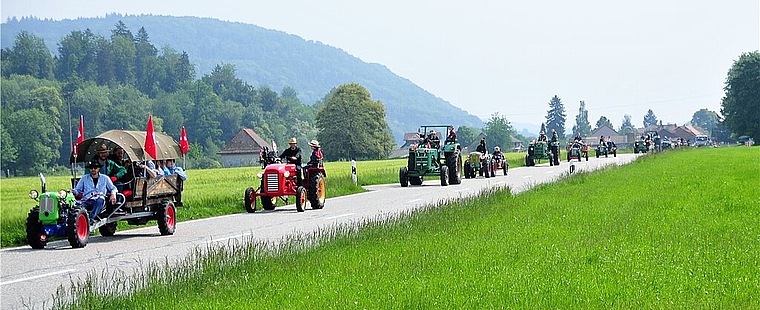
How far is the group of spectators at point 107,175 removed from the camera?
645 inches

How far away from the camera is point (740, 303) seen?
7.71 metres

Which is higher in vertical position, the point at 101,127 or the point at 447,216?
the point at 101,127

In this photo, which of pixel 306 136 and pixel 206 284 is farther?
pixel 306 136

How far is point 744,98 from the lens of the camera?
112 m

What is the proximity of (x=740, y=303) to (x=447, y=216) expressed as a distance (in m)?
9.12

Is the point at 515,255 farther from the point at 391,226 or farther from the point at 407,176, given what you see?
the point at 407,176

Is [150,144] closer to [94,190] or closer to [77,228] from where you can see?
[94,190]

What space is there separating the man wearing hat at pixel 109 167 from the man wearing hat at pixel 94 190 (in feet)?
2.99

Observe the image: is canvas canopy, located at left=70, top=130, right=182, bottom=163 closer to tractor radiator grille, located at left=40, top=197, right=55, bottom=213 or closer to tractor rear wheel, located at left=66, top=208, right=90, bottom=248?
tractor rear wheel, located at left=66, top=208, right=90, bottom=248

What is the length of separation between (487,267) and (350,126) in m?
96.4

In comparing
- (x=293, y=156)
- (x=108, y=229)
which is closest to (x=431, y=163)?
(x=293, y=156)

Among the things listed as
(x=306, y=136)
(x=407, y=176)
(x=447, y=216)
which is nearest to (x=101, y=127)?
(x=306, y=136)

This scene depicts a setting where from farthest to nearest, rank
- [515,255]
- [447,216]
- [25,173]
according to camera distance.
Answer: [25,173] → [447,216] → [515,255]

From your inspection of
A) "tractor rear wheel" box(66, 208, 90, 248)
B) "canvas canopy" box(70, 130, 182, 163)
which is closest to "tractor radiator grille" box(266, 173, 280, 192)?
"canvas canopy" box(70, 130, 182, 163)
